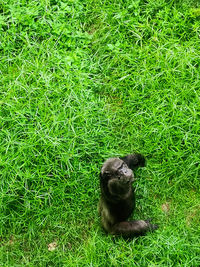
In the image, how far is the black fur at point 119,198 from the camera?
4.07m

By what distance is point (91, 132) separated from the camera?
199 inches

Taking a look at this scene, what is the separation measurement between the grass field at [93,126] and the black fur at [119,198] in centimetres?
17

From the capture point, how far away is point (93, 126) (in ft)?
16.8

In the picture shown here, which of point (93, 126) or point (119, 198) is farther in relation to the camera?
point (93, 126)

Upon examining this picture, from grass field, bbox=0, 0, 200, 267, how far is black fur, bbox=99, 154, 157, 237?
0.55ft

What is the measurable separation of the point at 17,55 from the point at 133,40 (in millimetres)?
1715

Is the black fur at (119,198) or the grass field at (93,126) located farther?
the grass field at (93,126)

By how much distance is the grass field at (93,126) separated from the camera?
4.82 metres

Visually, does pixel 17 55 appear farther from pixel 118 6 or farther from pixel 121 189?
pixel 121 189

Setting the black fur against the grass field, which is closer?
the black fur

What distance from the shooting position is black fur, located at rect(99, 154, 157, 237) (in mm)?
4066

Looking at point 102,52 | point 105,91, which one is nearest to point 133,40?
point 102,52

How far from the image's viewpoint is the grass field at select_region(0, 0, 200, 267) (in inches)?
190

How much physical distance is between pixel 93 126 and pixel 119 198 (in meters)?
1.28
